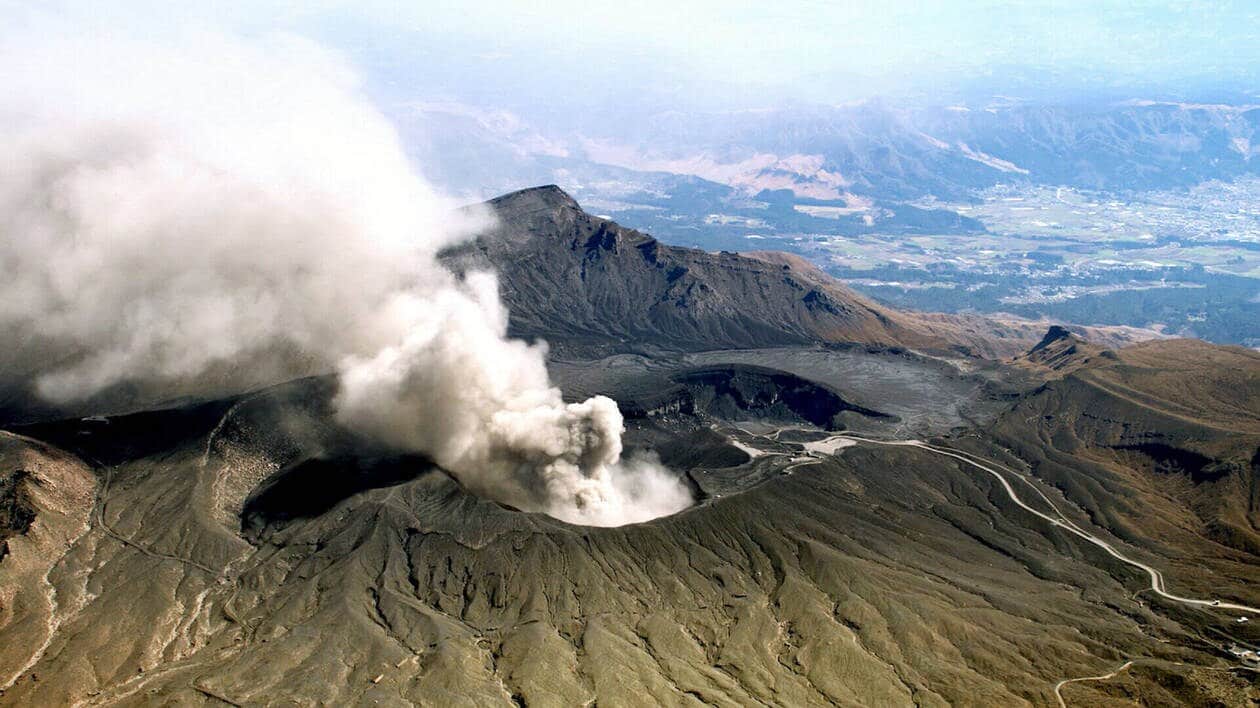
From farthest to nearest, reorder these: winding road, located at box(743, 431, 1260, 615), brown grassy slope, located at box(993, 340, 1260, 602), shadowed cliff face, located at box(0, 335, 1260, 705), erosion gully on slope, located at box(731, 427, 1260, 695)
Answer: brown grassy slope, located at box(993, 340, 1260, 602) → winding road, located at box(743, 431, 1260, 615) → erosion gully on slope, located at box(731, 427, 1260, 695) → shadowed cliff face, located at box(0, 335, 1260, 705)

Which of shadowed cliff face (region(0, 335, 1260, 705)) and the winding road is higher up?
the winding road

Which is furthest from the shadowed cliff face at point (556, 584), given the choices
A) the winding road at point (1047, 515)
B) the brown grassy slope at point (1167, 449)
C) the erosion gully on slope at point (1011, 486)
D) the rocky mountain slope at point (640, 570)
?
the winding road at point (1047, 515)

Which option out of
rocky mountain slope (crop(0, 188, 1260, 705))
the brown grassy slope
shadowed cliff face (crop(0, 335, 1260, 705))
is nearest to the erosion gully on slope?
rocky mountain slope (crop(0, 188, 1260, 705))

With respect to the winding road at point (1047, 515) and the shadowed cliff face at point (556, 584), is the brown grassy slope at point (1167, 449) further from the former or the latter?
the winding road at point (1047, 515)

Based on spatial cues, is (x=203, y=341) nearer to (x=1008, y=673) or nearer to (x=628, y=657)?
(x=628, y=657)

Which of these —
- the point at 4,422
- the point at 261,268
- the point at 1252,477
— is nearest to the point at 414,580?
the point at 4,422

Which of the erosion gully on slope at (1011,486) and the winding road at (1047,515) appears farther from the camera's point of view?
the winding road at (1047,515)

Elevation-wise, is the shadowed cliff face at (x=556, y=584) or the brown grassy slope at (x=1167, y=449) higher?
the brown grassy slope at (x=1167, y=449)

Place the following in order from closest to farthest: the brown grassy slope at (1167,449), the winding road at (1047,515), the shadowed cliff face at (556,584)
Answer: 1. the shadowed cliff face at (556,584)
2. the winding road at (1047,515)
3. the brown grassy slope at (1167,449)

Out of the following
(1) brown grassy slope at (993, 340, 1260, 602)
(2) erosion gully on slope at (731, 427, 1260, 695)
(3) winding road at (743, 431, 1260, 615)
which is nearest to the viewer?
(2) erosion gully on slope at (731, 427, 1260, 695)

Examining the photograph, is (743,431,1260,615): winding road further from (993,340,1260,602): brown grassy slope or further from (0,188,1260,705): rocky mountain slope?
(993,340,1260,602): brown grassy slope

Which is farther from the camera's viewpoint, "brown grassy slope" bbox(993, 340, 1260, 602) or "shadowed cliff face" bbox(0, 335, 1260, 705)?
"brown grassy slope" bbox(993, 340, 1260, 602)
